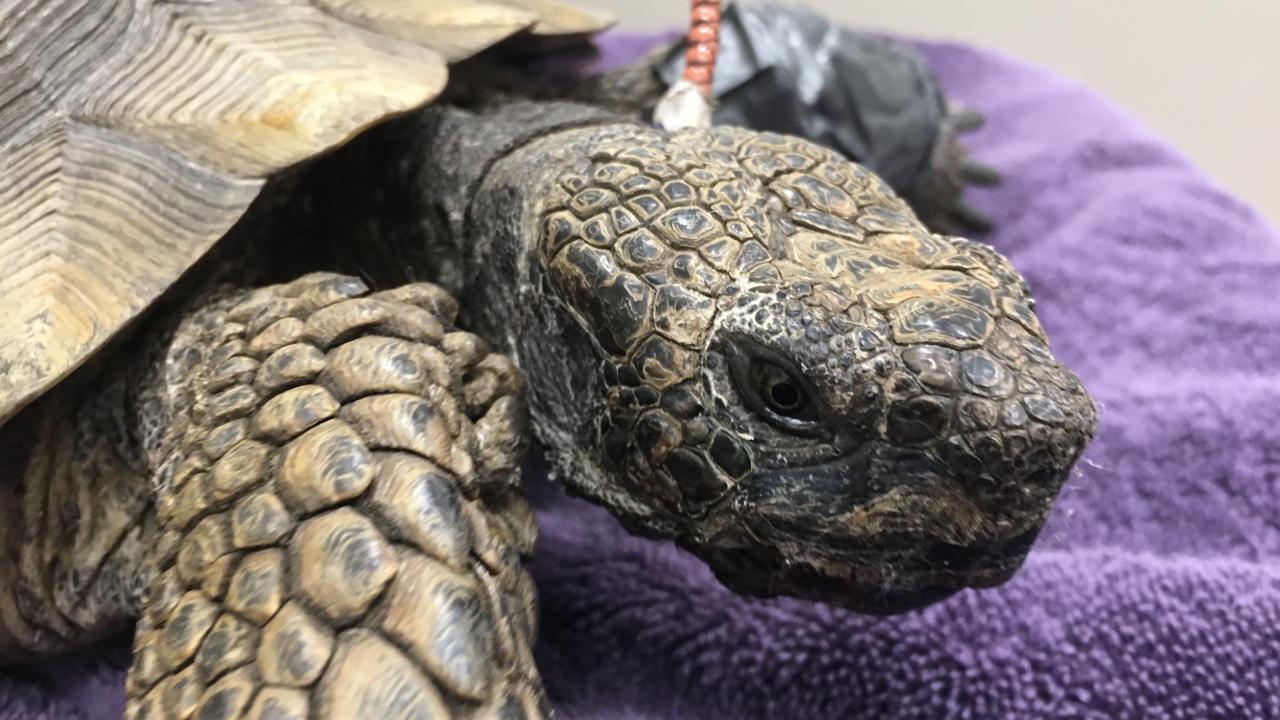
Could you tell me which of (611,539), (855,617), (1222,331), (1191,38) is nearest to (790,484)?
(855,617)

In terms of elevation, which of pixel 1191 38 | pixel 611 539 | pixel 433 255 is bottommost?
pixel 1191 38

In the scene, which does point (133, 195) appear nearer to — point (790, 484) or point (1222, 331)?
point (790, 484)

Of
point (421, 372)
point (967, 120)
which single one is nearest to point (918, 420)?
point (421, 372)

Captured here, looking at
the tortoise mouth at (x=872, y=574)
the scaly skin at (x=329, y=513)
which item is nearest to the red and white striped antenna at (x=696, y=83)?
the scaly skin at (x=329, y=513)

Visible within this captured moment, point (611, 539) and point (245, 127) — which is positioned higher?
point (245, 127)

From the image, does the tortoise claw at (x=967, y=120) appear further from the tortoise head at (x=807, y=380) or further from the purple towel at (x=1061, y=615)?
the tortoise head at (x=807, y=380)

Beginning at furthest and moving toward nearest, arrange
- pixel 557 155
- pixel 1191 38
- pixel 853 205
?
pixel 1191 38 < pixel 557 155 < pixel 853 205

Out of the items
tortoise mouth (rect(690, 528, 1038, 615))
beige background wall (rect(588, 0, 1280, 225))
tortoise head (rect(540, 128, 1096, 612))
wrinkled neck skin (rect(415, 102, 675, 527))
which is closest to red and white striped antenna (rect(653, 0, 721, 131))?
wrinkled neck skin (rect(415, 102, 675, 527))
